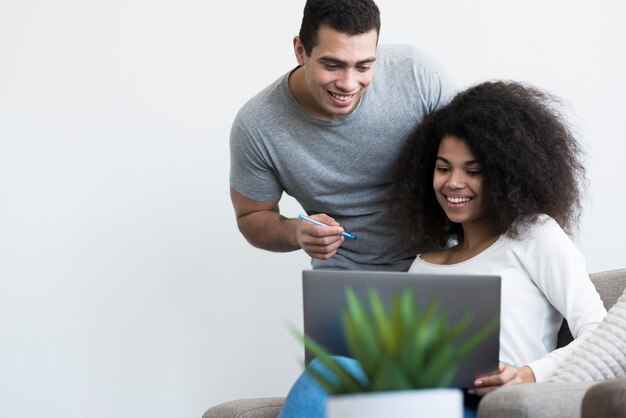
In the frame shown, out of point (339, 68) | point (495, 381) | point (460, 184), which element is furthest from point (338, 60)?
point (495, 381)

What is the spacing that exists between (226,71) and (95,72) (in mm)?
393

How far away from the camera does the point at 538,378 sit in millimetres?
1808

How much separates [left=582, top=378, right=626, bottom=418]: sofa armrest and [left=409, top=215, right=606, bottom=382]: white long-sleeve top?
60 cm

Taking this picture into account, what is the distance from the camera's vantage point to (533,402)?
4.57ft

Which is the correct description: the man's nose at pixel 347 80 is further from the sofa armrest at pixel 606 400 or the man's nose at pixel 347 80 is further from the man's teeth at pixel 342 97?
the sofa armrest at pixel 606 400

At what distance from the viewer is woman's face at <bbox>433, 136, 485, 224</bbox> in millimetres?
2131

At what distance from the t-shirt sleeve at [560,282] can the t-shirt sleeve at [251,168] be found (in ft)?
2.31

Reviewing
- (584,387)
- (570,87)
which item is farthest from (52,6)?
(584,387)

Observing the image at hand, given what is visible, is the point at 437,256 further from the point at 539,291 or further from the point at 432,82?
the point at 432,82

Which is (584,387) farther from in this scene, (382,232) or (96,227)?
(96,227)

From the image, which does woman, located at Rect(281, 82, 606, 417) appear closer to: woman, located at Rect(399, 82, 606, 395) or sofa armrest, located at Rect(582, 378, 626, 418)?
woman, located at Rect(399, 82, 606, 395)

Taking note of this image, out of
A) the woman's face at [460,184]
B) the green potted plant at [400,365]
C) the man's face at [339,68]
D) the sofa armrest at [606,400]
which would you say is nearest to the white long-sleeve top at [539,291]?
the woman's face at [460,184]

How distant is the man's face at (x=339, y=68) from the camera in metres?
2.21

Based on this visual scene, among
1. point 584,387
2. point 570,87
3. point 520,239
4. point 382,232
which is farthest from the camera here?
point 570,87
